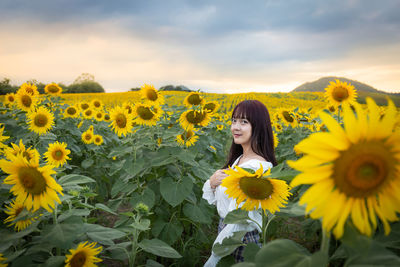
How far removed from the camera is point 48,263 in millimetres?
1357

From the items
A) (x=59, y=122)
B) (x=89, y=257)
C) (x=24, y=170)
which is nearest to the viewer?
(x=24, y=170)

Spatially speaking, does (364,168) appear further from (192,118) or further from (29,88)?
(29,88)

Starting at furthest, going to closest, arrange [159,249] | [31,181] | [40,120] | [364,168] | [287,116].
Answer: [287,116] → [40,120] → [159,249] → [31,181] → [364,168]

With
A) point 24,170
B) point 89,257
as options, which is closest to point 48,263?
point 89,257

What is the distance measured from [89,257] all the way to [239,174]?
98cm

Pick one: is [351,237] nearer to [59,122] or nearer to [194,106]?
[194,106]

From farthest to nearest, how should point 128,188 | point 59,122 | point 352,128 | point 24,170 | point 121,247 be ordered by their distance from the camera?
point 59,122, point 128,188, point 121,247, point 24,170, point 352,128

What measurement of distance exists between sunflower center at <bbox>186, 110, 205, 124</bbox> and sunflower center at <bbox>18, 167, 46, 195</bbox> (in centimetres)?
144

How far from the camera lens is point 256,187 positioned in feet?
4.48

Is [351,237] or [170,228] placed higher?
[351,237]

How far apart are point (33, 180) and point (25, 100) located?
3.44 m

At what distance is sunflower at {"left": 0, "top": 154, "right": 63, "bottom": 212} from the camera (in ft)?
4.25

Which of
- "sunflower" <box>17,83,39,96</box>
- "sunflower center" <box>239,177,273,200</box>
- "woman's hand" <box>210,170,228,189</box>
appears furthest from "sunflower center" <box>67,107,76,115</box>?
"sunflower center" <box>239,177,273,200</box>

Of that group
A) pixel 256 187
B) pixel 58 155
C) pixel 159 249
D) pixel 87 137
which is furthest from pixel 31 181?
pixel 87 137
